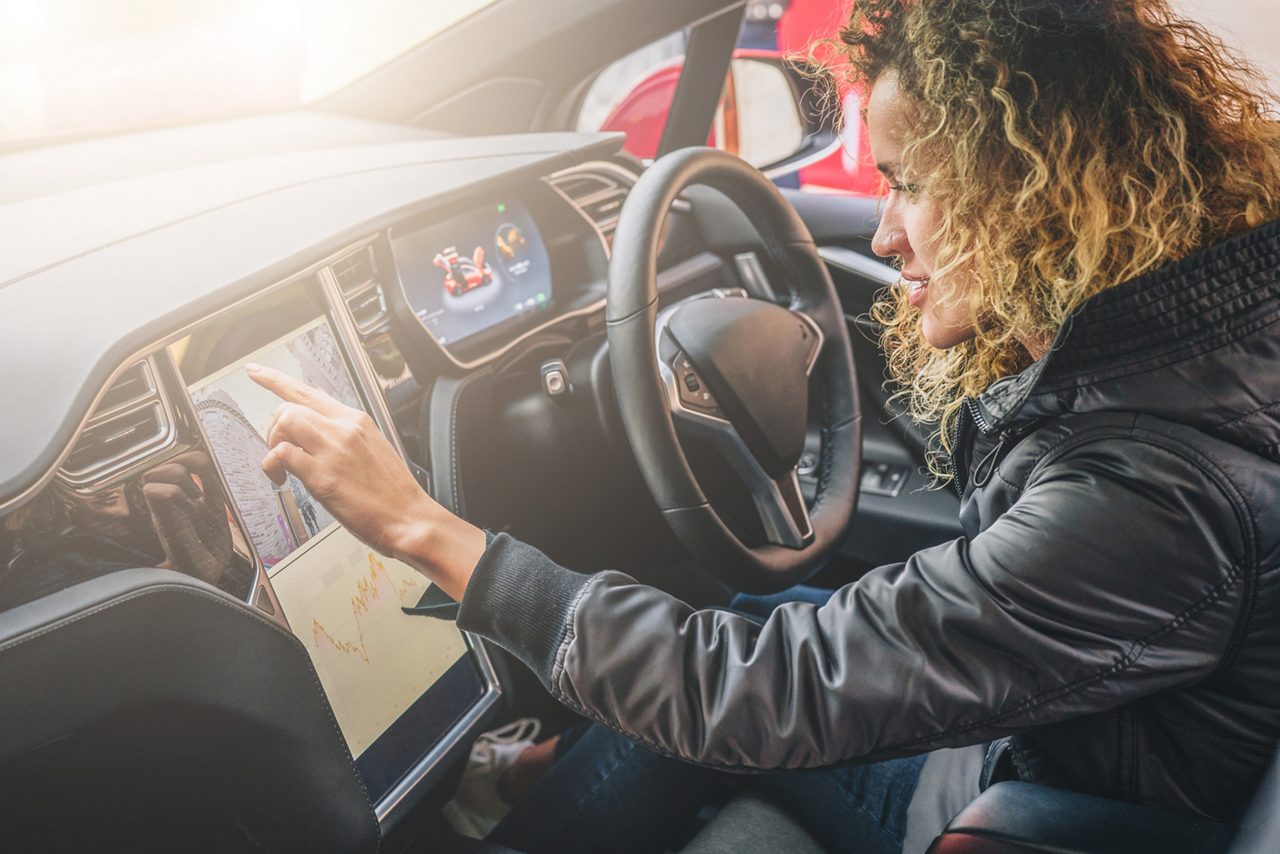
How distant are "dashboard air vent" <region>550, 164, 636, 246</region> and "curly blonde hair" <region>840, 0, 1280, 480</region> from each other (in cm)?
68

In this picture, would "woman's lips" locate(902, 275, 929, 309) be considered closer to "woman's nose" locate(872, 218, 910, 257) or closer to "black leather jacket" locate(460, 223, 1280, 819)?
"woman's nose" locate(872, 218, 910, 257)

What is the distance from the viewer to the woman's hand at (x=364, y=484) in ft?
2.78

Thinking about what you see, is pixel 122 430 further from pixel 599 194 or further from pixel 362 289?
pixel 599 194

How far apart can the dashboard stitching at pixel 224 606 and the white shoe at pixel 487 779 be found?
311 millimetres

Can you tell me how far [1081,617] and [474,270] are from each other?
34.1 inches

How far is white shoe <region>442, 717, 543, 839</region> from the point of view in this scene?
134cm

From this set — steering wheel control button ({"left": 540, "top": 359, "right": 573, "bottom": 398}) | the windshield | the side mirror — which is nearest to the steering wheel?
steering wheel control button ({"left": 540, "top": 359, "right": 573, "bottom": 398})

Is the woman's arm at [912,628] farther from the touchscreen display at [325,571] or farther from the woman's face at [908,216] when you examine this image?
the woman's face at [908,216]

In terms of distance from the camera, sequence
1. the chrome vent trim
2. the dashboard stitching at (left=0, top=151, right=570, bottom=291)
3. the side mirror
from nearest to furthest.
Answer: the dashboard stitching at (left=0, top=151, right=570, bottom=291)
the chrome vent trim
the side mirror

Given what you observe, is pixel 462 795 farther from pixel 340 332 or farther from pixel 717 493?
A: pixel 340 332

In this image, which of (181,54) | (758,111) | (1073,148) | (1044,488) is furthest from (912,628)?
(758,111)

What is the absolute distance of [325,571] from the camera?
95 cm

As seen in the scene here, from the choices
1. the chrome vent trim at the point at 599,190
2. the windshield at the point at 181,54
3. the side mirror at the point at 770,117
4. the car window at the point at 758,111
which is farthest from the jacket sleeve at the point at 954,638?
the car window at the point at 758,111

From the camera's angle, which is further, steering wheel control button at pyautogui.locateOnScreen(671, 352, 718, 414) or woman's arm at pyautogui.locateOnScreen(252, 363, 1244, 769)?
steering wheel control button at pyautogui.locateOnScreen(671, 352, 718, 414)
